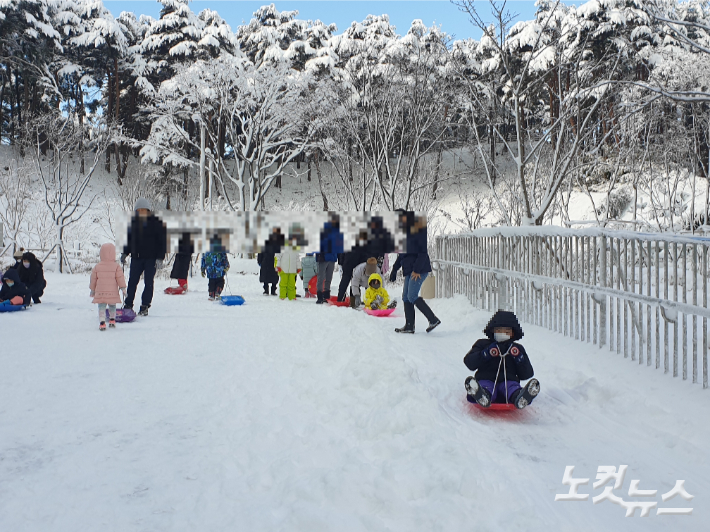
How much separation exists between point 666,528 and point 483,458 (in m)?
0.97

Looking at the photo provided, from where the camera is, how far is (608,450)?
3.50 m

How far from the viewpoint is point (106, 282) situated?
764 centimetres

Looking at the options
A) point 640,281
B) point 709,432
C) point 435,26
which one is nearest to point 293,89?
point 435,26

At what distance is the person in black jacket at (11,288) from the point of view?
9.63m

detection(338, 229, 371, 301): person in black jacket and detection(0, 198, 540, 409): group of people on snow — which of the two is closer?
detection(0, 198, 540, 409): group of people on snow

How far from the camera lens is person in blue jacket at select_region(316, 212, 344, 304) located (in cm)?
1153

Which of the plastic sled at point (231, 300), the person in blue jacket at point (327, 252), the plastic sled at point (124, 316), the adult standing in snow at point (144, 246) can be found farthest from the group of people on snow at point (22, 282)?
the person in blue jacket at point (327, 252)

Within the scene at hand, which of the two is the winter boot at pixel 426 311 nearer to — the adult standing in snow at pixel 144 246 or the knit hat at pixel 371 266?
the knit hat at pixel 371 266

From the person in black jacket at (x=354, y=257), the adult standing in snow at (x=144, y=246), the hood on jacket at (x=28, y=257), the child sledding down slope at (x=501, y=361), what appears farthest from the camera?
the person in black jacket at (x=354, y=257)

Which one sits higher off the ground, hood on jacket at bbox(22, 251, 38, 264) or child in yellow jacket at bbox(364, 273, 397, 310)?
hood on jacket at bbox(22, 251, 38, 264)

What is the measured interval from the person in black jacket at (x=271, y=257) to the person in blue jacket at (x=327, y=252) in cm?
115

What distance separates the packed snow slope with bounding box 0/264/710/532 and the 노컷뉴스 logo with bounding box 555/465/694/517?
0.14ft

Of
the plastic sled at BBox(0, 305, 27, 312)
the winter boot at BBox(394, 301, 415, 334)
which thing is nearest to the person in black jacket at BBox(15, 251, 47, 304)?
the plastic sled at BBox(0, 305, 27, 312)

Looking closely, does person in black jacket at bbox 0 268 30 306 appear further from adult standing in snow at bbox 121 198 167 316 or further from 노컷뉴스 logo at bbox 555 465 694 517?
노컷뉴스 logo at bbox 555 465 694 517
